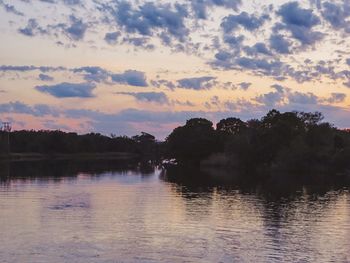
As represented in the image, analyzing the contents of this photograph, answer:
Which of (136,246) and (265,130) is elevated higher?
(265,130)

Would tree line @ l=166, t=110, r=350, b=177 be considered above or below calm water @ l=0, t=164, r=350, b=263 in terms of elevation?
above

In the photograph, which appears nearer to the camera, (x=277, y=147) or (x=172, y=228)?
(x=172, y=228)

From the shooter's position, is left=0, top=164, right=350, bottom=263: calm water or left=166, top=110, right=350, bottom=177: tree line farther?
left=166, top=110, right=350, bottom=177: tree line

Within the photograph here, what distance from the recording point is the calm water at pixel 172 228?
93.6ft

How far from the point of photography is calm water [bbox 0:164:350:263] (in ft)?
93.6

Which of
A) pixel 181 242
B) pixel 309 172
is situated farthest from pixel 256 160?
pixel 181 242

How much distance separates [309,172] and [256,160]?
54.2ft

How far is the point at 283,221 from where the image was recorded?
41188mm

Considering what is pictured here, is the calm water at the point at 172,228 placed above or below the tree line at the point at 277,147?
below

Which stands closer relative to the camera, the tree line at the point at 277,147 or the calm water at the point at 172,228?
the calm water at the point at 172,228

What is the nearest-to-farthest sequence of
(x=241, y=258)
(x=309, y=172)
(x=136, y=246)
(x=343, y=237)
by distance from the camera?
(x=241, y=258)
(x=136, y=246)
(x=343, y=237)
(x=309, y=172)

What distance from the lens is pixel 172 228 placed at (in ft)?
121

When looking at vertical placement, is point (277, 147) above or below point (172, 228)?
above

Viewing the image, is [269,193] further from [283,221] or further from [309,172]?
[309,172]
